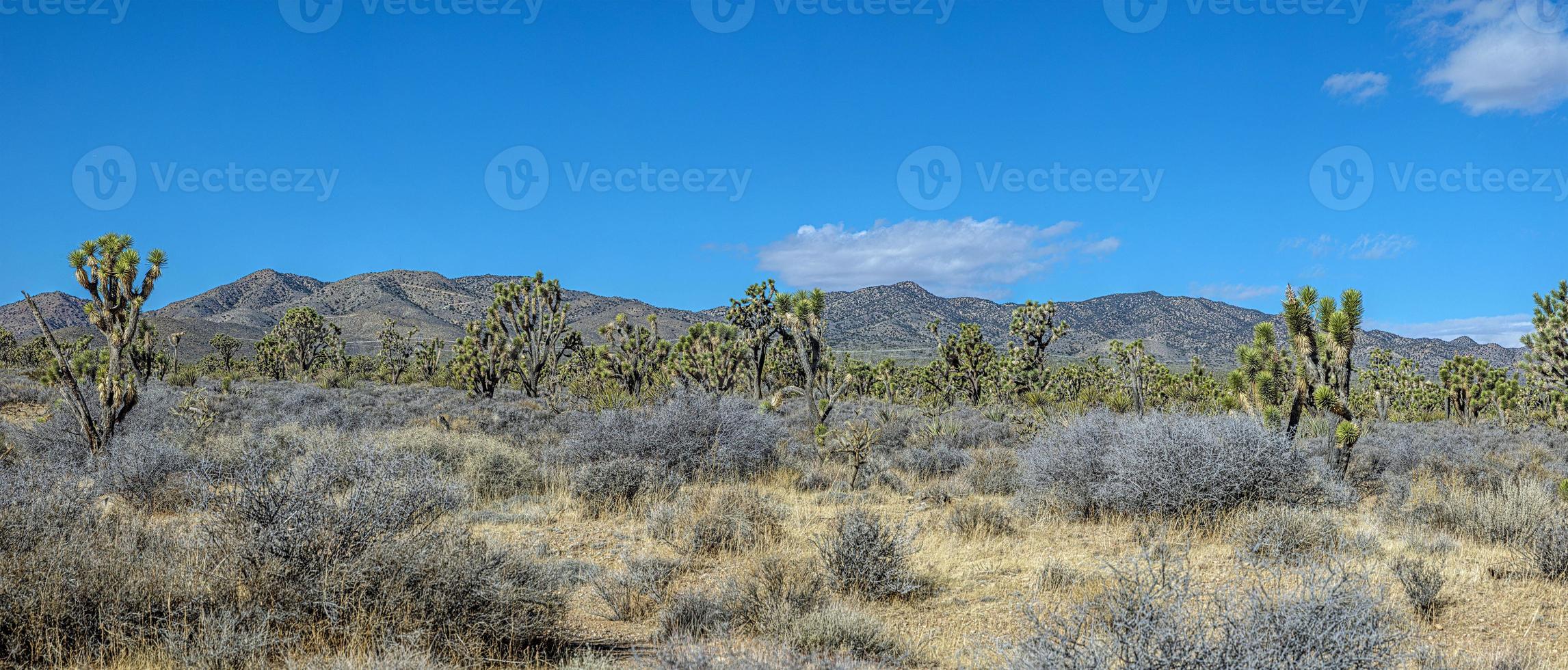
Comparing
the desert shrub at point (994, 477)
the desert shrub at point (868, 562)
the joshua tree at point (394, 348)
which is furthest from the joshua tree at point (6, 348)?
the desert shrub at point (868, 562)

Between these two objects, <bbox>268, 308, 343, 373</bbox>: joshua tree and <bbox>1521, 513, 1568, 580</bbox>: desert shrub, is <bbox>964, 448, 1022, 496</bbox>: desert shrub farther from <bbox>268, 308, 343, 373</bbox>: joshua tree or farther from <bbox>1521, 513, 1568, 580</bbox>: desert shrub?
<bbox>268, 308, 343, 373</bbox>: joshua tree

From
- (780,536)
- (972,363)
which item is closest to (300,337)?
(972,363)

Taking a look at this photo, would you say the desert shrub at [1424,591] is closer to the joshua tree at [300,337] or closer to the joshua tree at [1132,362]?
the joshua tree at [1132,362]

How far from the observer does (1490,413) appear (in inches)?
1316

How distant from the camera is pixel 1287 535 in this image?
7.23m

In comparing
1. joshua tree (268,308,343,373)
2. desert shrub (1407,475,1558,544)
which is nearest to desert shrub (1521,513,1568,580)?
desert shrub (1407,475,1558,544)

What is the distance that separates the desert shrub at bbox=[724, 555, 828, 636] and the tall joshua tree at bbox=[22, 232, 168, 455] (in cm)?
984

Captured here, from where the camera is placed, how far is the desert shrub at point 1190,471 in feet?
28.1

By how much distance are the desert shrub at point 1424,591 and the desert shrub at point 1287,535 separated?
0.58m

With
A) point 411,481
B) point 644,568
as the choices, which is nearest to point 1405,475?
point 644,568

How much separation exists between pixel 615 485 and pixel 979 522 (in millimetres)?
4505

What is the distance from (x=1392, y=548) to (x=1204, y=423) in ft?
6.80

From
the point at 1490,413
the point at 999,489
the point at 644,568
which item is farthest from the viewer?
the point at 1490,413

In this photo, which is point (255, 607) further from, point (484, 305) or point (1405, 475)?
point (484, 305)
